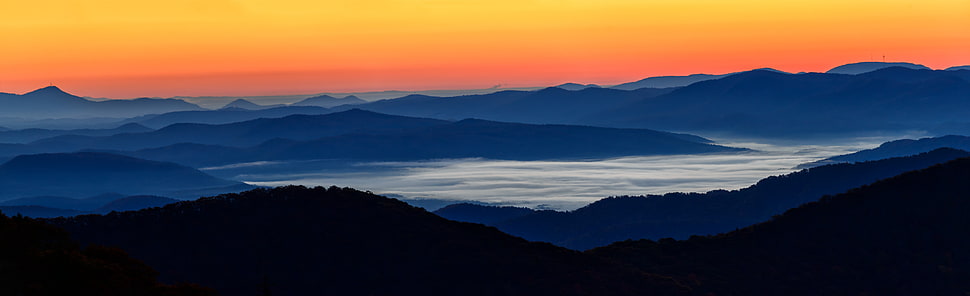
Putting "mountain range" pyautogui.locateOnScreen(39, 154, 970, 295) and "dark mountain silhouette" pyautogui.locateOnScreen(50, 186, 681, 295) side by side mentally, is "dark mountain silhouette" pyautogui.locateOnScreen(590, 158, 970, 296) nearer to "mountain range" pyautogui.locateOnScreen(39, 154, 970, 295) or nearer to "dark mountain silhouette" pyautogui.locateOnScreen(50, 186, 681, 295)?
"mountain range" pyautogui.locateOnScreen(39, 154, 970, 295)

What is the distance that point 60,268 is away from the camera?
3719 cm

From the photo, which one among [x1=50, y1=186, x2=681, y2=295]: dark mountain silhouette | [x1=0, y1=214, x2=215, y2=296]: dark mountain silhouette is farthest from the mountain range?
[x1=0, y1=214, x2=215, y2=296]: dark mountain silhouette

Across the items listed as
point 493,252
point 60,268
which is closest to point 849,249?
point 493,252

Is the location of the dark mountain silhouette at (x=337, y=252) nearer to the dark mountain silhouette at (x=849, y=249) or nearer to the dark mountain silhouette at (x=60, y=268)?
the dark mountain silhouette at (x=849, y=249)

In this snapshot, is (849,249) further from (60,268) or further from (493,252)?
(60,268)

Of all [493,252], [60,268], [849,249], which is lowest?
[849,249]

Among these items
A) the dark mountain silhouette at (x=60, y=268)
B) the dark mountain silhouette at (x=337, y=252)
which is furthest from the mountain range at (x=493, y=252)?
the dark mountain silhouette at (x=60, y=268)

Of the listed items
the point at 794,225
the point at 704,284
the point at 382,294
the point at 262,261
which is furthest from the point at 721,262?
the point at 262,261

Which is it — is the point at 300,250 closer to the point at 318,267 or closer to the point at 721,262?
the point at 318,267

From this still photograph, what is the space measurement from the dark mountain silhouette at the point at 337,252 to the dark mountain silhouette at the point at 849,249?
882 centimetres

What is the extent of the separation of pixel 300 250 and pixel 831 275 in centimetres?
4333

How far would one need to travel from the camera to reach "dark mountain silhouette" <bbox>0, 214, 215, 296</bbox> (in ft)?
120

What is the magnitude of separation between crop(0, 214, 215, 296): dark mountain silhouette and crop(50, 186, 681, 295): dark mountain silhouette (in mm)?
33389

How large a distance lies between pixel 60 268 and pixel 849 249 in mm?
73926
